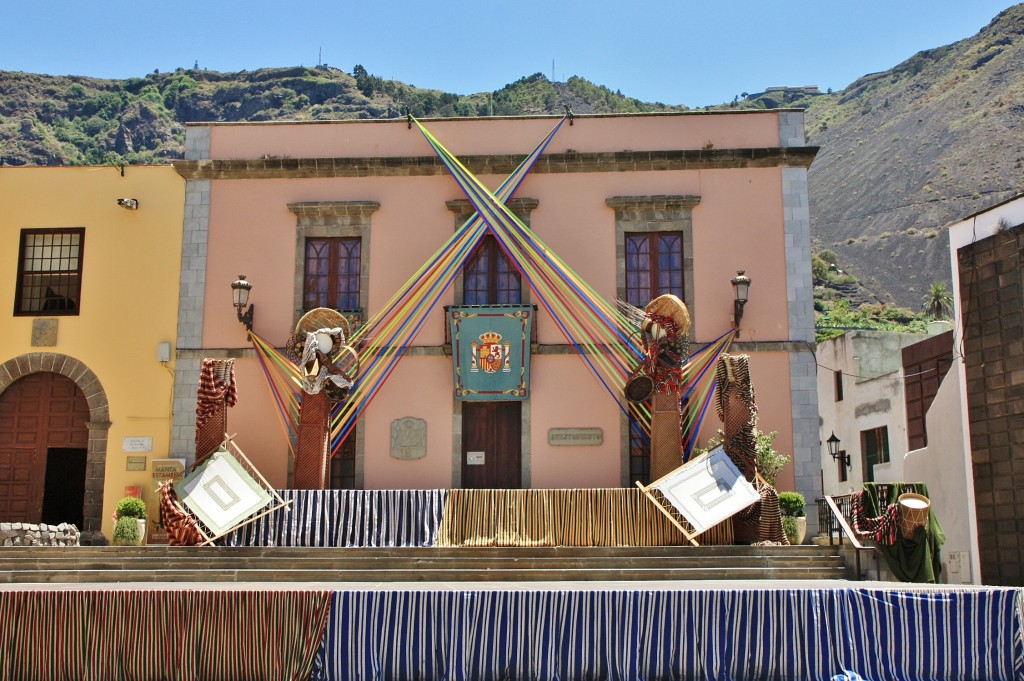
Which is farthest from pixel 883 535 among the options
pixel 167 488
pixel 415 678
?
pixel 167 488

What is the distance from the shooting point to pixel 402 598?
11047 millimetres

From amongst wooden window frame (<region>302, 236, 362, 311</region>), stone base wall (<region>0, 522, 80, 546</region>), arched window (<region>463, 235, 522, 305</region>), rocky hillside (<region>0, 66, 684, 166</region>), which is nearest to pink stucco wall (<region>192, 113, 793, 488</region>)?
wooden window frame (<region>302, 236, 362, 311</region>)

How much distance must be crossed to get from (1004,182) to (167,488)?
229 feet

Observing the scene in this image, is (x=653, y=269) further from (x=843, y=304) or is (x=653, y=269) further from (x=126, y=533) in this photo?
(x=843, y=304)

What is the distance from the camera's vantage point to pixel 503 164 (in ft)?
67.1

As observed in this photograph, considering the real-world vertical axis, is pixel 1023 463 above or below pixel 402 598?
above

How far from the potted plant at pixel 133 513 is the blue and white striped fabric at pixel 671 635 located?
8250mm

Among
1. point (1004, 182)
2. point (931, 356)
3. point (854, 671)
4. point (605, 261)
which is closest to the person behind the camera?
point (854, 671)

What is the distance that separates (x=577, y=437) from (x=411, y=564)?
5061mm

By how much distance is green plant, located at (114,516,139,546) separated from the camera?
17.9m

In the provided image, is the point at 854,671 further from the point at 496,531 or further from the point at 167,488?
the point at 167,488

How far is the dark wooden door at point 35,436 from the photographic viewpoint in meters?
20.2

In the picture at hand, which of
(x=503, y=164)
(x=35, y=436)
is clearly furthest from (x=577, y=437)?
(x=35, y=436)

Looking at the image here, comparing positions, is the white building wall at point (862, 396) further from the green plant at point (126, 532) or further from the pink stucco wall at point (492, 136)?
the green plant at point (126, 532)
